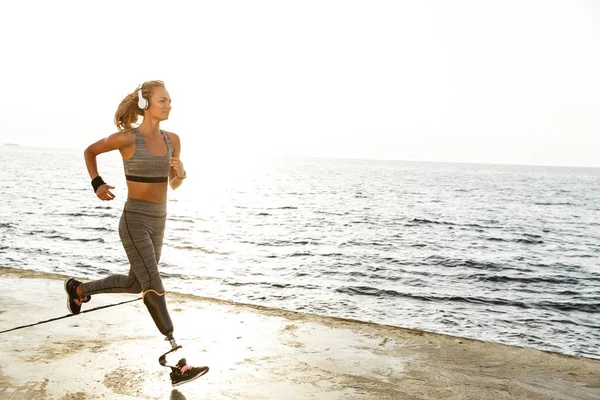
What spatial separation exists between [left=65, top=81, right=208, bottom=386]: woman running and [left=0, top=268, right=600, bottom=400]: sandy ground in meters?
0.53

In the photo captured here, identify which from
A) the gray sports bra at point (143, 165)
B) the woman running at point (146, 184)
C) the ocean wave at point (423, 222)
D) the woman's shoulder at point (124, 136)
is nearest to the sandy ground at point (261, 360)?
the woman running at point (146, 184)

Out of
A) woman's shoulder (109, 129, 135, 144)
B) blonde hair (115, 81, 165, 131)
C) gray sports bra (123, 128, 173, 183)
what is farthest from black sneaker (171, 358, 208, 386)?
blonde hair (115, 81, 165, 131)

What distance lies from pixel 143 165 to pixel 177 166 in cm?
31

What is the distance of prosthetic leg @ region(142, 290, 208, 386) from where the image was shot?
4047 millimetres

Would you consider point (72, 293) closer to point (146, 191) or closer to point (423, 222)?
point (146, 191)

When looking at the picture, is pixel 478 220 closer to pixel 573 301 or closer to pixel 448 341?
pixel 573 301

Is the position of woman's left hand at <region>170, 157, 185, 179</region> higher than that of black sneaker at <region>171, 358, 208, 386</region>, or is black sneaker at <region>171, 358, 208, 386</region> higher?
woman's left hand at <region>170, 157, 185, 179</region>

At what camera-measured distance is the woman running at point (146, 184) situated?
13.5ft

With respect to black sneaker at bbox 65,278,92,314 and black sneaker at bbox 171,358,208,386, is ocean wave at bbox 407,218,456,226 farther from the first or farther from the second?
black sneaker at bbox 171,358,208,386

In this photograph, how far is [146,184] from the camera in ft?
13.7

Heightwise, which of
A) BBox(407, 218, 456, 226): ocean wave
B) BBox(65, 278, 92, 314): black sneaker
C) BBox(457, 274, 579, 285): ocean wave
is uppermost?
BBox(65, 278, 92, 314): black sneaker

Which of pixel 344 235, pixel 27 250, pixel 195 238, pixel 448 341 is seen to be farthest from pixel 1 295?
pixel 344 235

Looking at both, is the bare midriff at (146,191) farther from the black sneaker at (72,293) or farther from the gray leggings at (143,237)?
the black sneaker at (72,293)

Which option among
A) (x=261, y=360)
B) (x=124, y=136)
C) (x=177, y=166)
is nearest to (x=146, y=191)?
(x=177, y=166)
